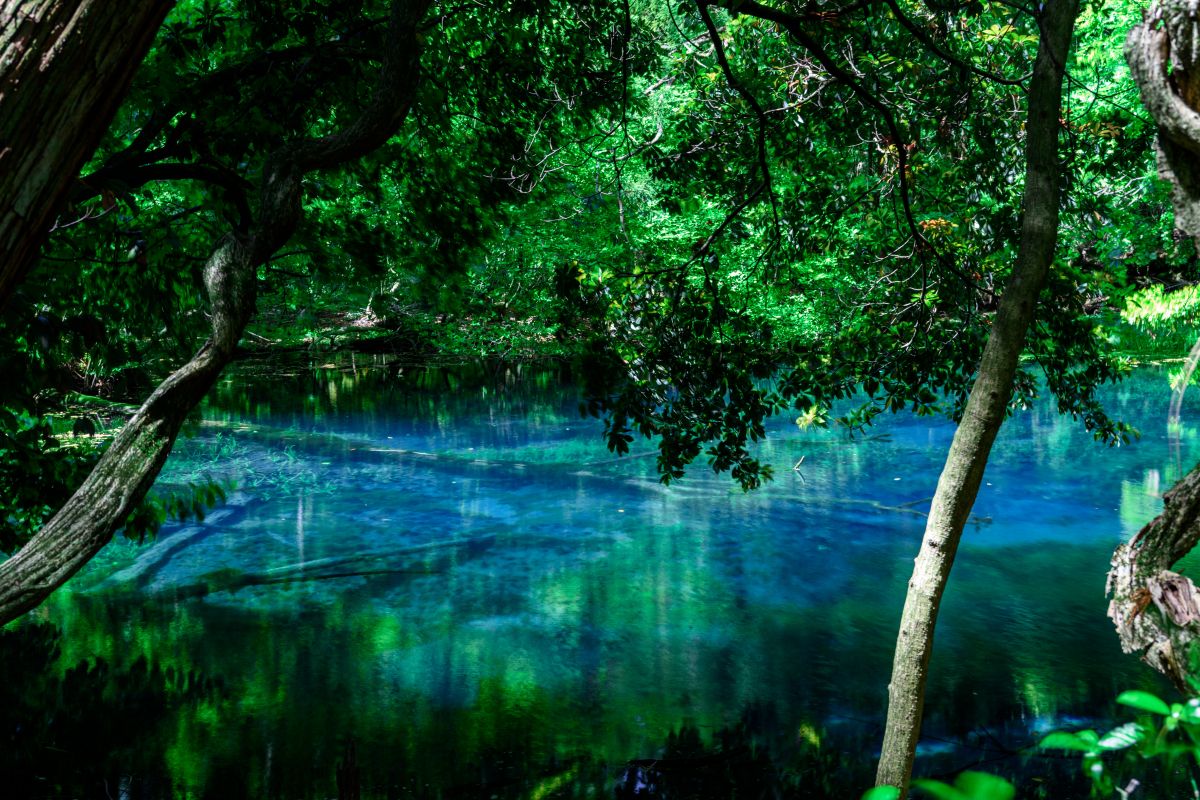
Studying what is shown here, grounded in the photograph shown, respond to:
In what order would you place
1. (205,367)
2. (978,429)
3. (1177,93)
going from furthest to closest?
(978,429) < (205,367) < (1177,93)

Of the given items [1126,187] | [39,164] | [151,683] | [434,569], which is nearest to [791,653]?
[434,569]

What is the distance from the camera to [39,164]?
1.15 metres

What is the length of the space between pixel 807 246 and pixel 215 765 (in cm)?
504

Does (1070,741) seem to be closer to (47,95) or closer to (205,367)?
(47,95)

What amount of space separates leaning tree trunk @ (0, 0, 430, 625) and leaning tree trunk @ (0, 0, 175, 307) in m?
1.94

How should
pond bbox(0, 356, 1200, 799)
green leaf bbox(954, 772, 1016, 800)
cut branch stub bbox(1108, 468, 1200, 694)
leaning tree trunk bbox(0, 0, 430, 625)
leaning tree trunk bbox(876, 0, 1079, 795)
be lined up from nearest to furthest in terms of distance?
green leaf bbox(954, 772, 1016, 800)
cut branch stub bbox(1108, 468, 1200, 694)
leaning tree trunk bbox(0, 0, 430, 625)
leaning tree trunk bbox(876, 0, 1079, 795)
pond bbox(0, 356, 1200, 799)

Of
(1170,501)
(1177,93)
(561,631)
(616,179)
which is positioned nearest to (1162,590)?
(1170,501)

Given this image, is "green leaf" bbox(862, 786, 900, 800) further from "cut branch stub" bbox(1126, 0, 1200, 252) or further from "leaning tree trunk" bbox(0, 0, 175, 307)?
"cut branch stub" bbox(1126, 0, 1200, 252)

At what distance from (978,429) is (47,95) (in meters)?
3.30

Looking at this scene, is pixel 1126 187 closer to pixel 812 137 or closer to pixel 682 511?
pixel 682 511

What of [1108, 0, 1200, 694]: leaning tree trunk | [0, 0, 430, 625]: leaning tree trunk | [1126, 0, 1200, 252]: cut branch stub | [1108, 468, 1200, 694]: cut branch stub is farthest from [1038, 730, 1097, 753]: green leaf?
[0, 0, 430, 625]: leaning tree trunk

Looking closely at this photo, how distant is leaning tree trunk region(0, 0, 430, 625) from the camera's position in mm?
2842

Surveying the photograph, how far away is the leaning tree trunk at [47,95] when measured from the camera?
3.67 ft

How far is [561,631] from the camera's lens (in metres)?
8.35
